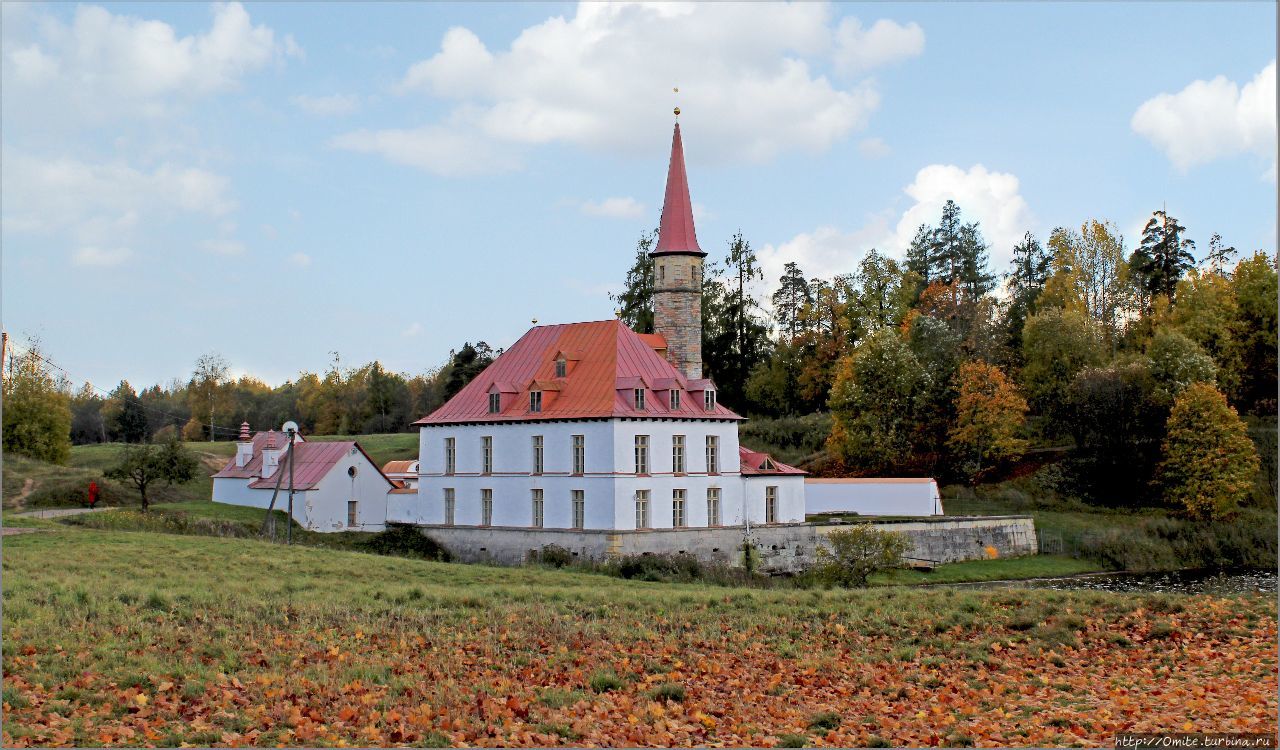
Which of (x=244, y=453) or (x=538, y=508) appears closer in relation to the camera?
(x=538, y=508)

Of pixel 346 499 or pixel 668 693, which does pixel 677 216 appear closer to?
pixel 346 499

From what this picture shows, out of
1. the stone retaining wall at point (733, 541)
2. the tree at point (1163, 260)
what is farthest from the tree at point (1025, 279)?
the stone retaining wall at point (733, 541)

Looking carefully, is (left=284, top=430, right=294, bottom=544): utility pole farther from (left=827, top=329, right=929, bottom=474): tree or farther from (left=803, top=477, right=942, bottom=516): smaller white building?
(left=827, top=329, right=929, bottom=474): tree

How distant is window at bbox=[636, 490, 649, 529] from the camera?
4188cm

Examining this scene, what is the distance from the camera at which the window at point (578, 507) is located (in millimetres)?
42438

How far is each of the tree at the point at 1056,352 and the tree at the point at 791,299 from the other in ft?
58.9

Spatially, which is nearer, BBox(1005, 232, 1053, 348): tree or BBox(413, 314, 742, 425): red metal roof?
BBox(413, 314, 742, 425): red metal roof

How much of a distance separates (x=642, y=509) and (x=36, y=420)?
44170 mm

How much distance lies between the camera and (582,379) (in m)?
44.3

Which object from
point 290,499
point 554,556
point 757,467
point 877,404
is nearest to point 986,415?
point 877,404

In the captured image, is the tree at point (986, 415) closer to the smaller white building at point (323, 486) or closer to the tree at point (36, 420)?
the smaller white building at point (323, 486)

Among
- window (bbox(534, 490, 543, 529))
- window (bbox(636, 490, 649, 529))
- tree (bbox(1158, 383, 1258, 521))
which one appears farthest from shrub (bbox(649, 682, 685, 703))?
tree (bbox(1158, 383, 1258, 521))

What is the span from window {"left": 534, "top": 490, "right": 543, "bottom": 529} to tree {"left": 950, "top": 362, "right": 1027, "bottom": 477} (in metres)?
28.4

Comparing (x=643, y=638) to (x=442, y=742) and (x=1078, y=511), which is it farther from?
(x=1078, y=511)
